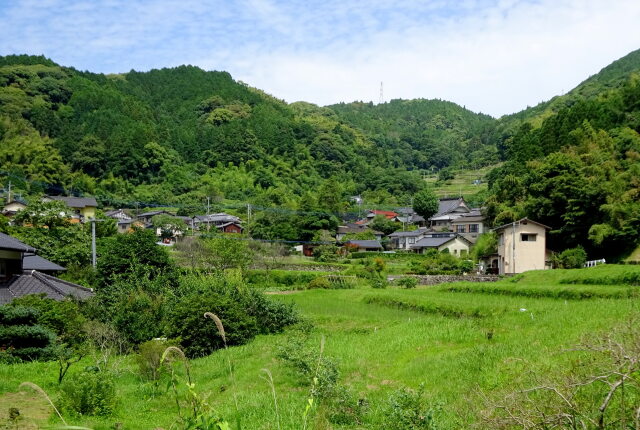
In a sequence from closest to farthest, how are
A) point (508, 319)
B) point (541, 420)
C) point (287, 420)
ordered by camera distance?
point (541, 420), point (287, 420), point (508, 319)

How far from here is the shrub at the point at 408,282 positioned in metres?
35.2

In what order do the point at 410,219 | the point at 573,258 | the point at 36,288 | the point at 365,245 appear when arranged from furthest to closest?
the point at 410,219
the point at 365,245
the point at 573,258
the point at 36,288

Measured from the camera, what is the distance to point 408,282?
116ft

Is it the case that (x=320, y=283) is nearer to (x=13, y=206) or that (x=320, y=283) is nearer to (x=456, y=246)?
(x=456, y=246)

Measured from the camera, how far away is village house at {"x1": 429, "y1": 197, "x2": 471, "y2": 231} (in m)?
57.8

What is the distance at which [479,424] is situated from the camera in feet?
16.3

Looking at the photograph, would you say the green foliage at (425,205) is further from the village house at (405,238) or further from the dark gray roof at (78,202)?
the dark gray roof at (78,202)

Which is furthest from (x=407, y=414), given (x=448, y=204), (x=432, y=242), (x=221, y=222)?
(x=448, y=204)

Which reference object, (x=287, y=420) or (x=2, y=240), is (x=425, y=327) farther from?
(x=2, y=240)

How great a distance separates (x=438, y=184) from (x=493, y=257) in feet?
180

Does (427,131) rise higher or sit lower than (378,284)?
higher

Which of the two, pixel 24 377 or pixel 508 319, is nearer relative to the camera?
pixel 24 377

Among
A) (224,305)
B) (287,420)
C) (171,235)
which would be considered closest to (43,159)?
(171,235)

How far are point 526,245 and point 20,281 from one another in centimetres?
2806
